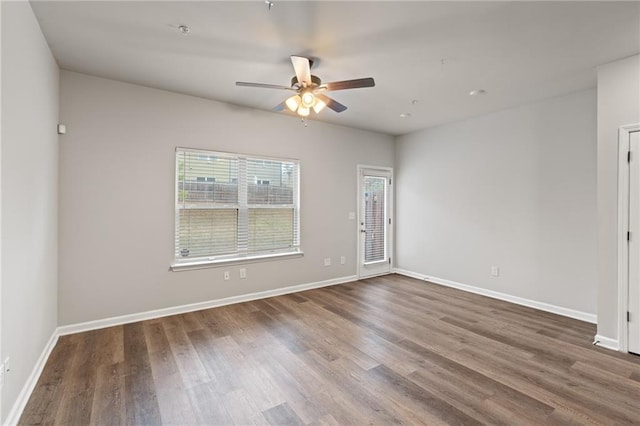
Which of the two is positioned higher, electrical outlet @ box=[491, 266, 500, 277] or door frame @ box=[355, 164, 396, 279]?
door frame @ box=[355, 164, 396, 279]

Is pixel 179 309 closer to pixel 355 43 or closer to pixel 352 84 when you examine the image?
pixel 352 84

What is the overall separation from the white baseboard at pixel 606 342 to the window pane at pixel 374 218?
132 inches

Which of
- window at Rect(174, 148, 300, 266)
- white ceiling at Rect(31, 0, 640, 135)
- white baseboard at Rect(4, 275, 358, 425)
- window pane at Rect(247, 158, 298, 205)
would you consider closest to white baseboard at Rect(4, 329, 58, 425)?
white baseboard at Rect(4, 275, 358, 425)

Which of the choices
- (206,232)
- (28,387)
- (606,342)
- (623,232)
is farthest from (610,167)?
(28,387)

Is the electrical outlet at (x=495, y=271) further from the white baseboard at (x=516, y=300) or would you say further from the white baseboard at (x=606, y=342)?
the white baseboard at (x=606, y=342)

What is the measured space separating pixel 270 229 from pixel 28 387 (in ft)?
9.76

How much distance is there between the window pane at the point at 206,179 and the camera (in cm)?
384

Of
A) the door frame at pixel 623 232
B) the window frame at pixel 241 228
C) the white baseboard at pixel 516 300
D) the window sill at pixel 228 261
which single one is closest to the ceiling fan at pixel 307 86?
the window frame at pixel 241 228

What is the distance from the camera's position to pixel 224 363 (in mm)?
2586

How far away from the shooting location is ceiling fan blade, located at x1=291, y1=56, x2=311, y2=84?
2498 mm

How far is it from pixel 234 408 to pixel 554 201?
436 cm

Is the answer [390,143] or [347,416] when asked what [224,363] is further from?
[390,143]

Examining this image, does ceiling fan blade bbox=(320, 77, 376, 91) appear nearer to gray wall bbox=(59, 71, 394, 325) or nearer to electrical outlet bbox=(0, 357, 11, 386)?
gray wall bbox=(59, 71, 394, 325)

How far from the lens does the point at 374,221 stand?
5.85 metres
